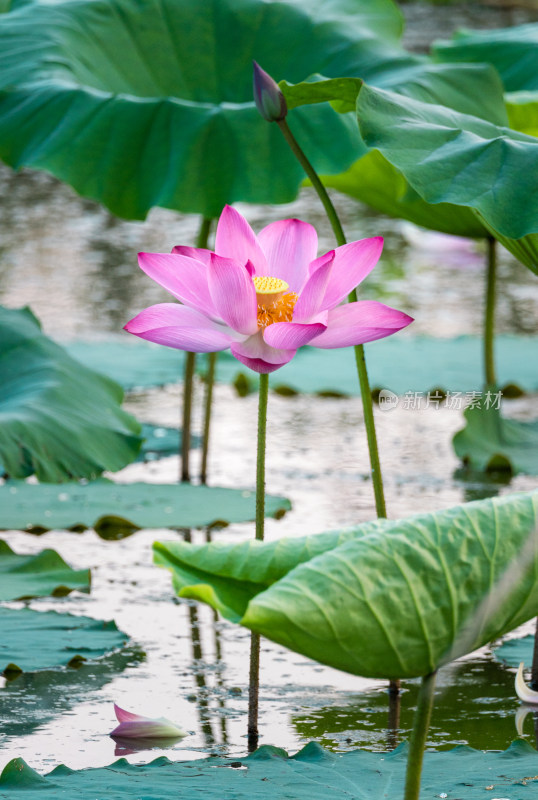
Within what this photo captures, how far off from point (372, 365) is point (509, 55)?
0.75 m

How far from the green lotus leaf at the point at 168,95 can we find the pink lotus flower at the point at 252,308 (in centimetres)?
75

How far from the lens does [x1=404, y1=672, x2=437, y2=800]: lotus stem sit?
81 centimetres

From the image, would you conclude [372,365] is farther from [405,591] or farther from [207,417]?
[405,591]

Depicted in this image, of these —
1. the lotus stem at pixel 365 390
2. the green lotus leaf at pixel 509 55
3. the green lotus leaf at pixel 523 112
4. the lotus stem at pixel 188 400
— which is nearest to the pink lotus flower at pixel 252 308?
the lotus stem at pixel 365 390

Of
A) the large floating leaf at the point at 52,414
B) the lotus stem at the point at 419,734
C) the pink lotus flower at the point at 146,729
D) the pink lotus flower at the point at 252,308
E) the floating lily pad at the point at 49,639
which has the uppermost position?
the pink lotus flower at the point at 252,308

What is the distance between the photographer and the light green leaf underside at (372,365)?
8.73 feet

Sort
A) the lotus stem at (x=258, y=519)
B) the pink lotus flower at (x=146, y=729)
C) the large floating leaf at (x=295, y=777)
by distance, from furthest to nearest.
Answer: the pink lotus flower at (x=146, y=729) → the lotus stem at (x=258, y=519) → the large floating leaf at (x=295, y=777)

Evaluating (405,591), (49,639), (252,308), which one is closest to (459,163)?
(252,308)

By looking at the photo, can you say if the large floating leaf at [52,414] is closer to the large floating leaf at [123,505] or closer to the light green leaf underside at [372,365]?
the large floating leaf at [123,505]

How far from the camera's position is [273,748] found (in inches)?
40.8

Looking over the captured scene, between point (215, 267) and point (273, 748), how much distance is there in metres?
0.41

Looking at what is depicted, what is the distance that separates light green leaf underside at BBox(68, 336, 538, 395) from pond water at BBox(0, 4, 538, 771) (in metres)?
0.06

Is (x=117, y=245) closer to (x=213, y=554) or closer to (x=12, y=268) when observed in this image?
(x=12, y=268)

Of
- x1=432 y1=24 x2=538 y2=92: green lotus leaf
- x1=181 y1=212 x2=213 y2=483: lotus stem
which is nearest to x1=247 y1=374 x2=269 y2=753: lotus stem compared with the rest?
x1=181 y1=212 x2=213 y2=483: lotus stem
